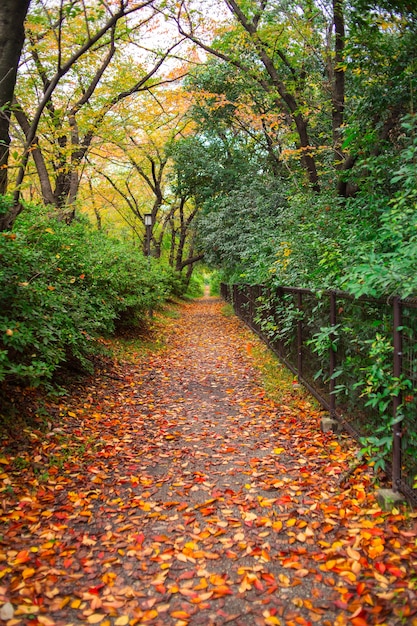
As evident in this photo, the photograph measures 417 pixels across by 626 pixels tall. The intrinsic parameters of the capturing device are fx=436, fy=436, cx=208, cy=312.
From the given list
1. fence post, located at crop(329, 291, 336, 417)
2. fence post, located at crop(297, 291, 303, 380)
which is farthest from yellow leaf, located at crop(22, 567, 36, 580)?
fence post, located at crop(297, 291, 303, 380)

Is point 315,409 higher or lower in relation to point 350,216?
lower

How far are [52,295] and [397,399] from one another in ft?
12.0

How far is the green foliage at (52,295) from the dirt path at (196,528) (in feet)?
2.72

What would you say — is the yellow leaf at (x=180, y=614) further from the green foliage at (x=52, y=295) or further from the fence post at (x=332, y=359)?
the fence post at (x=332, y=359)

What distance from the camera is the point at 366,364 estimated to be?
149 inches

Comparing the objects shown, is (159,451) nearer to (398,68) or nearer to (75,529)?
(75,529)

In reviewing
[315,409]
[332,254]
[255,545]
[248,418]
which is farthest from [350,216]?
[255,545]

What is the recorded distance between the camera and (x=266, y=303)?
8570 millimetres

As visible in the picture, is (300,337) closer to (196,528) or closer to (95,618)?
(196,528)

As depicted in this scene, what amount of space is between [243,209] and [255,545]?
12866 mm

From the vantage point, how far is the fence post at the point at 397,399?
9.94 ft

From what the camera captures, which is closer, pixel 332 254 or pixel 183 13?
pixel 332 254

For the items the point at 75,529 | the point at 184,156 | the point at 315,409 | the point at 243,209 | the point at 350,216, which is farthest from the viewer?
the point at 184,156

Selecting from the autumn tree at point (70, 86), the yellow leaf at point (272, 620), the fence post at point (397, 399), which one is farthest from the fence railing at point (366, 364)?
the autumn tree at point (70, 86)
